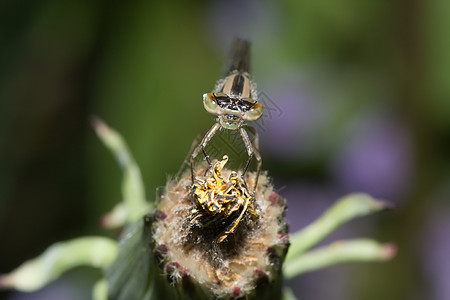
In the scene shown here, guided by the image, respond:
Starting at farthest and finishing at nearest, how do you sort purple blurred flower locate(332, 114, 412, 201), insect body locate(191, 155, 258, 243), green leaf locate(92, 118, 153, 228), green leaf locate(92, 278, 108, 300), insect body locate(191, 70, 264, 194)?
purple blurred flower locate(332, 114, 412, 201) < green leaf locate(92, 118, 153, 228) < green leaf locate(92, 278, 108, 300) < insect body locate(191, 70, 264, 194) < insect body locate(191, 155, 258, 243)

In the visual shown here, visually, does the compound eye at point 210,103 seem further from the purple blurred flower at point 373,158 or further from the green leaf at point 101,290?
the purple blurred flower at point 373,158

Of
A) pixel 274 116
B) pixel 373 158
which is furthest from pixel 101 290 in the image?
pixel 373 158

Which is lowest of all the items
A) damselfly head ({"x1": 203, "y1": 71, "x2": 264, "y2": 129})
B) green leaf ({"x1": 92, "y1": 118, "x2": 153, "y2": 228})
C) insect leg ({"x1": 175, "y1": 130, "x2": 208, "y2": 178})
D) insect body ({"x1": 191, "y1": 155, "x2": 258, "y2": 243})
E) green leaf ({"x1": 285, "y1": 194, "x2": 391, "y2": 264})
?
insect body ({"x1": 191, "y1": 155, "x2": 258, "y2": 243})

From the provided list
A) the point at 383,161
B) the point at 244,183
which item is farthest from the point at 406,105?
the point at 244,183

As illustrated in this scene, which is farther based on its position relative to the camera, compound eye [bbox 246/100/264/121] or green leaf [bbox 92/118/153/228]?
green leaf [bbox 92/118/153/228]

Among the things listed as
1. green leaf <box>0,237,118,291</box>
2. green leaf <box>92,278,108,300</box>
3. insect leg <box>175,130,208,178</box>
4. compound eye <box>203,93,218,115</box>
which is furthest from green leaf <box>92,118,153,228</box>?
compound eye <box>203,93,218,115</box>

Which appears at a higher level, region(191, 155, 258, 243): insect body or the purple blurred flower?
the purple blurred flower

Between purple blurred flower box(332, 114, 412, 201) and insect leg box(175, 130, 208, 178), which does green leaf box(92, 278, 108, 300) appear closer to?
insect leg box(175, 130, 208, 178)
